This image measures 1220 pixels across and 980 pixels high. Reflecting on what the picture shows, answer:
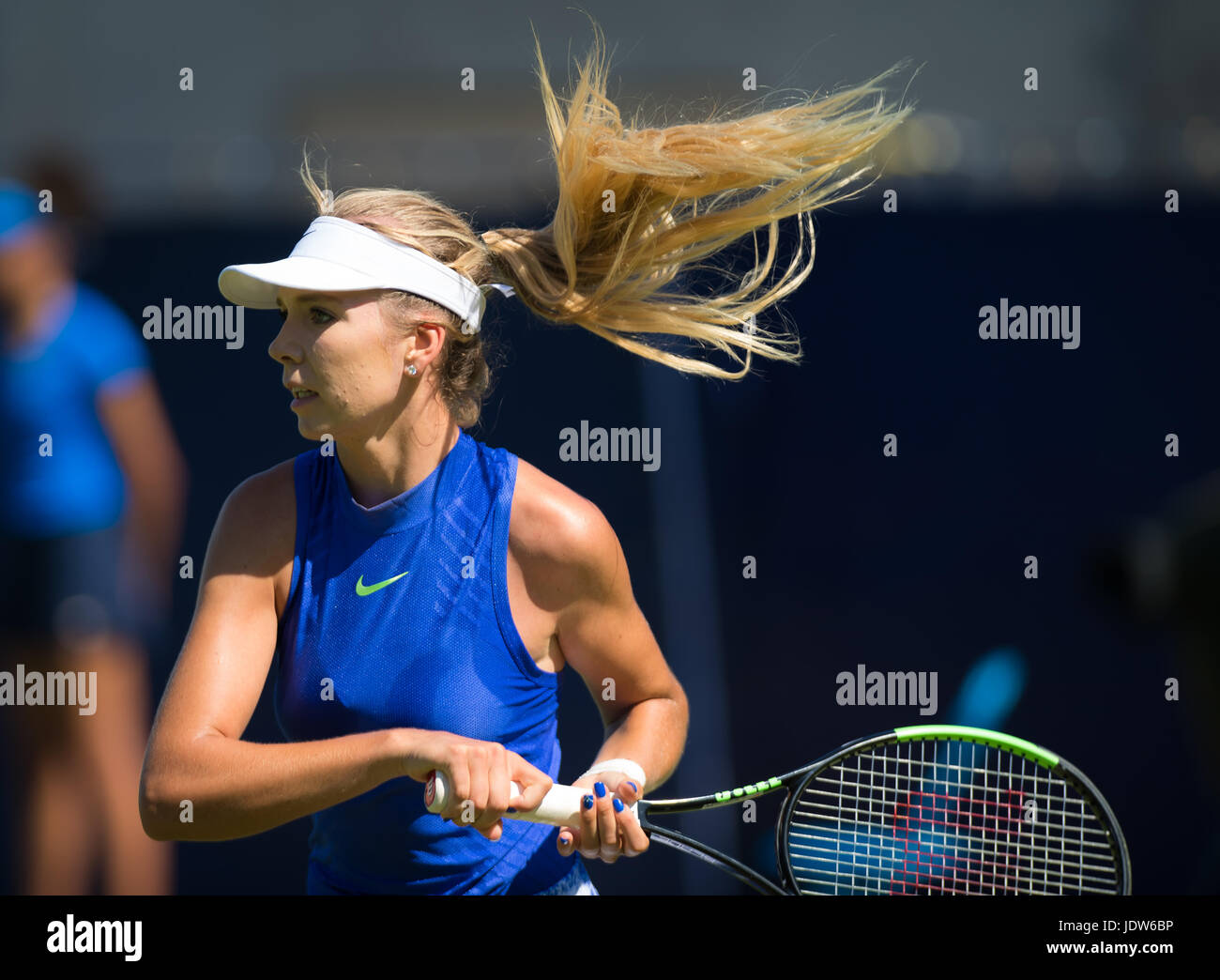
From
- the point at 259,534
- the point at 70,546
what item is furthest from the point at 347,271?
the point at 70,546

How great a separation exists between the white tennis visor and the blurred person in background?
1260 millimetres

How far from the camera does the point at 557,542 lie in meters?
1.75

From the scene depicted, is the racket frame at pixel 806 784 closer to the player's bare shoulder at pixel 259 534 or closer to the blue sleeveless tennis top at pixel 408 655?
Answer: the blue sleeveless tennis top at pixel 408 655

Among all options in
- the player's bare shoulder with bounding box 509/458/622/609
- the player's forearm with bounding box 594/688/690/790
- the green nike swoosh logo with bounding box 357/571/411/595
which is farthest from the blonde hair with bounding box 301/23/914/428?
the player's forearm with bounding box 594/688/690/790

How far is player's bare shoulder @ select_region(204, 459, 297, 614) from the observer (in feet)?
5.48

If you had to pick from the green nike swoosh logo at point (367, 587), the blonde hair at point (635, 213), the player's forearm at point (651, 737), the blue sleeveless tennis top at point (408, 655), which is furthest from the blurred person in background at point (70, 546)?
the player's forearm at point (651, 737)

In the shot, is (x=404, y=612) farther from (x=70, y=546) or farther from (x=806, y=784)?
(x=70, y=546)

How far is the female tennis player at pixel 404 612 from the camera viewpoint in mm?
1597

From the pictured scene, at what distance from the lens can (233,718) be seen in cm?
162

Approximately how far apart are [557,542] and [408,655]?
26cm

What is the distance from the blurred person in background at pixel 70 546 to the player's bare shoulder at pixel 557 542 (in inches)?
58.6

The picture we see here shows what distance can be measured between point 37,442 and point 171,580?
0.44 meters

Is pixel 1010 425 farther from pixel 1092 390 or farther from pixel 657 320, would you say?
pixel 657 320
